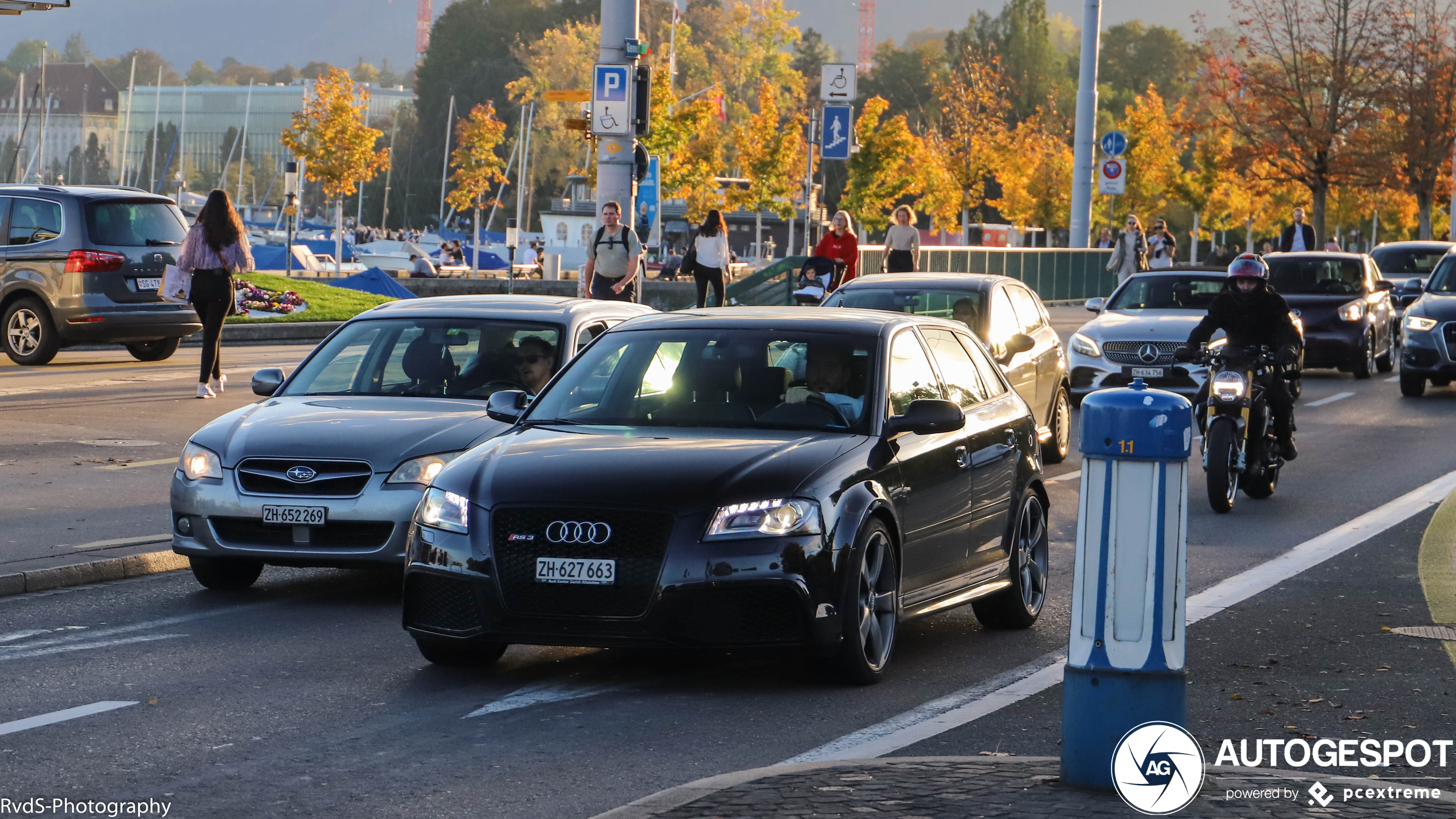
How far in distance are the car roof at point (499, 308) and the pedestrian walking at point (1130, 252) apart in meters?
24.0

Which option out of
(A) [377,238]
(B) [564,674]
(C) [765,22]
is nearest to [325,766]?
(B) [564,674]

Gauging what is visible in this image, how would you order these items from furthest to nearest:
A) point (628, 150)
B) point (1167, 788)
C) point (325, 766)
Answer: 1. point (628, 150)
2. point (325, 766)
3. point (1167, 788)

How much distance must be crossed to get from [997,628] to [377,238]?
111825 mm

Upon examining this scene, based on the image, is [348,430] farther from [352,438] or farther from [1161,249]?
[1161,249]

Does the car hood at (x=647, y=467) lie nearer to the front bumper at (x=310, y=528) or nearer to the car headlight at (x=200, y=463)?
the front bumper at (x=310, y=528)

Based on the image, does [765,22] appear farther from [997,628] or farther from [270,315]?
[997,628]

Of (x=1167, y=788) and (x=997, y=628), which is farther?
(x=997, y=628)

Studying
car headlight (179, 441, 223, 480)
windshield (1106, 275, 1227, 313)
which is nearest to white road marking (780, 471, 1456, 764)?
car headlight (179, 441, 223, 480)

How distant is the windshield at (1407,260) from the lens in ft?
115

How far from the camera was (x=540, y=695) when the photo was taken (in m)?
7.36

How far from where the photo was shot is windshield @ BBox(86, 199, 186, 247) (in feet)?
71.9

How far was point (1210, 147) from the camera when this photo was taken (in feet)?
233

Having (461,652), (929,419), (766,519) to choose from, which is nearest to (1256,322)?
(929,419)

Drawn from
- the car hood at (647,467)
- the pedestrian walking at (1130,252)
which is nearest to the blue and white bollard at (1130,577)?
the car hood at (647,467)
